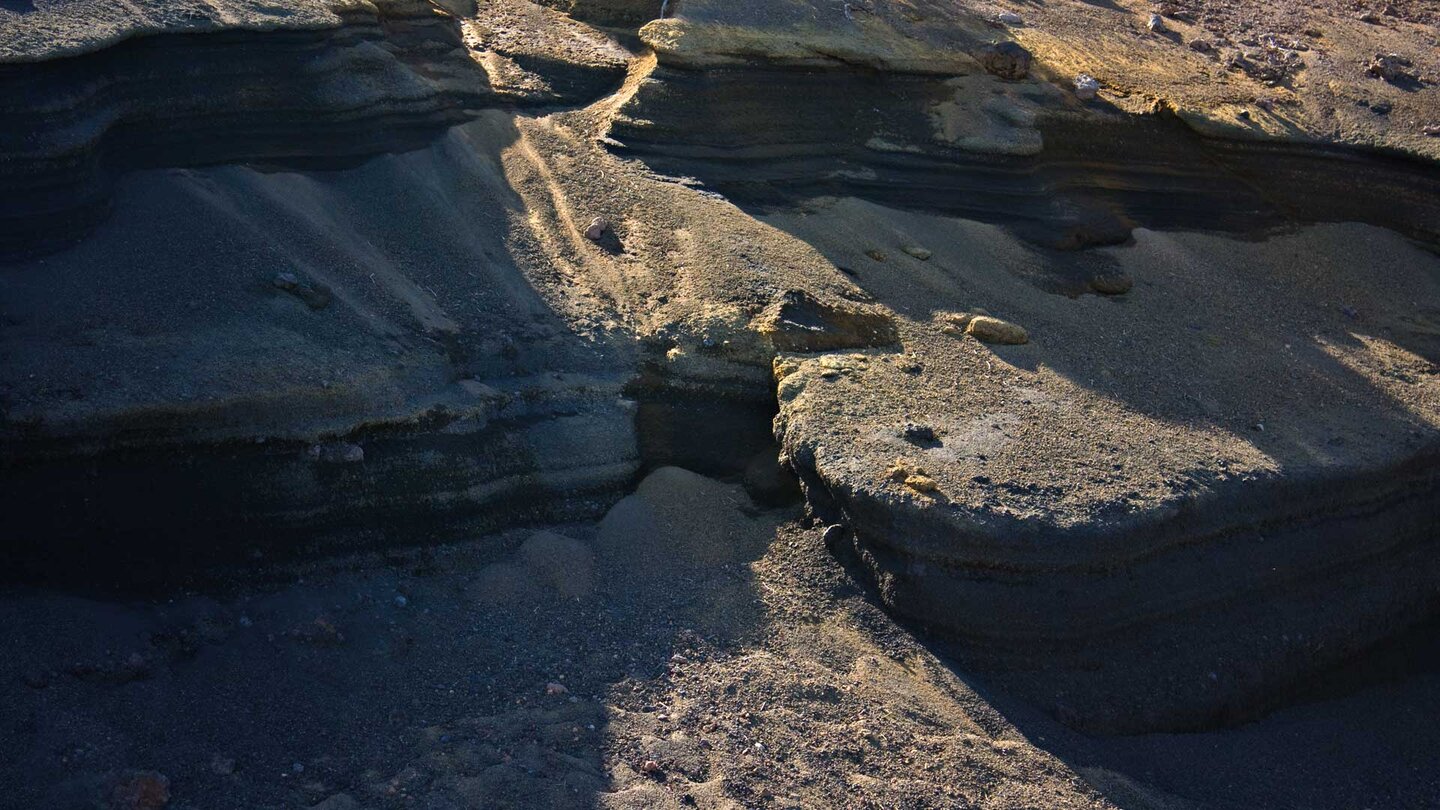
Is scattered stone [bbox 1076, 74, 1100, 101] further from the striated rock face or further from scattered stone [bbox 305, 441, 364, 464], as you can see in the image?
scattered stone [bbox 305, 441, 364, 464]

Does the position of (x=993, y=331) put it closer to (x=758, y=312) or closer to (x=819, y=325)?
(x=819, y=325)

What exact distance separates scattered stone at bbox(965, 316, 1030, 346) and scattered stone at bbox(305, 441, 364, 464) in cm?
→ 302

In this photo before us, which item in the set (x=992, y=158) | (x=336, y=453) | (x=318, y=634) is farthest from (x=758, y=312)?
(x=318, y=634)

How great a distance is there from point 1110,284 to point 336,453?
4311 mm

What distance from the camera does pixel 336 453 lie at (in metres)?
4.78

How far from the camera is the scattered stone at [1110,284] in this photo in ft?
22.2

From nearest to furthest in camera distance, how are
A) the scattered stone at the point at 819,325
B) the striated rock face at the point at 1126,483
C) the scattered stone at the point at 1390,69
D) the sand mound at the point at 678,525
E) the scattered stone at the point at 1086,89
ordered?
the striated rock face at the point at 1126,483 → the sand mound at the point at 678,525 → the scattered stone at the point at 819,325 → the scattered stone at the point at 1086,89 → the scattered stone at the point at 1390,69

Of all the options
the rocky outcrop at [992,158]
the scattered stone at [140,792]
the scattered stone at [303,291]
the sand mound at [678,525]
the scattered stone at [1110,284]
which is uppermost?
the rocky outcrop at [992,158]

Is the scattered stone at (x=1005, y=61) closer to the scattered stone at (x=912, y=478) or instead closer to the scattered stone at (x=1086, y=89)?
the scattered stone at (x=1086, y=89)

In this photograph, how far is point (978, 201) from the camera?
7.13m

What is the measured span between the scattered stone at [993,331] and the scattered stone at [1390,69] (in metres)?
3.94

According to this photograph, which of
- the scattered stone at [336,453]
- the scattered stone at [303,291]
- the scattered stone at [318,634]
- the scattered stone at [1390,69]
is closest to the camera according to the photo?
the scattered stone at [318,634]

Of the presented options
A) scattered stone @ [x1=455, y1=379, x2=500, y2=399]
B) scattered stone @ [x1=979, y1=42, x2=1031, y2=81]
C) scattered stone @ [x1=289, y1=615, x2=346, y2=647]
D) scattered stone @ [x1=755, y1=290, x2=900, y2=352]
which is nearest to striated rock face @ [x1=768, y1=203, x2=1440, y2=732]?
scattered stone @ [x1=755, y1=290, x2=900, y2=352]

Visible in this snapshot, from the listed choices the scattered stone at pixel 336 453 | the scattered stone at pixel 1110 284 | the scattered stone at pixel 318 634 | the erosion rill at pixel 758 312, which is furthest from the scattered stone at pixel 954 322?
the scattered stone at pixel 318 634
